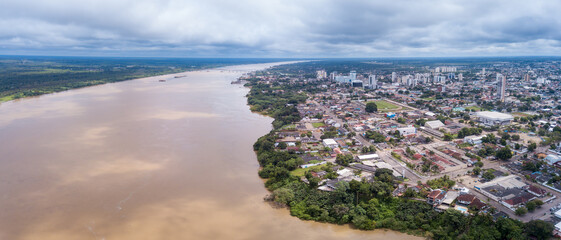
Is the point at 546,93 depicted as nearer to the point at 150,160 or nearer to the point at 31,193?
the point at 150,160

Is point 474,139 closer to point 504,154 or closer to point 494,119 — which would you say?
point 504,154

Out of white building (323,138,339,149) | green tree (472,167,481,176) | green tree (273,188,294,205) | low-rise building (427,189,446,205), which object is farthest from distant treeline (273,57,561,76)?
low-rise building (427,189,446,205)

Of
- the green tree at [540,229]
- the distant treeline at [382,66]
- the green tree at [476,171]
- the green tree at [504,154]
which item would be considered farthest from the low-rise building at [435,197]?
the distant treeline at [382,66]

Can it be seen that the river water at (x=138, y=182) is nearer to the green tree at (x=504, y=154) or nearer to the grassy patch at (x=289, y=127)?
the grassy patch at (x=289, y=127)

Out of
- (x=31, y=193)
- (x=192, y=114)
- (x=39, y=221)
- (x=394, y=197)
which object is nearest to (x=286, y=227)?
(x=394, y=197)

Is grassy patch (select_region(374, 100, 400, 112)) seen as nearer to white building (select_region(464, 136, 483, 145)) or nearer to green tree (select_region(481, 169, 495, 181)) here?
white building (select_region(464, 136, 483, 145))

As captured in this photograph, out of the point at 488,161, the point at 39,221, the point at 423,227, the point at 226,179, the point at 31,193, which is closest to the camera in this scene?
the point at 423,227
